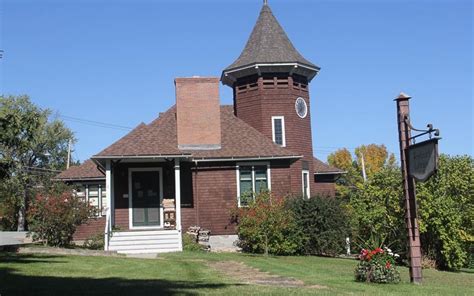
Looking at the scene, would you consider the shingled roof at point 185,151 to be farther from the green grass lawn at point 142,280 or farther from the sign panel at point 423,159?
the sign panel at point 423,159

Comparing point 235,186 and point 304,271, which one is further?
point 235,186

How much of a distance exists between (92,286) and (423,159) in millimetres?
→ 7210

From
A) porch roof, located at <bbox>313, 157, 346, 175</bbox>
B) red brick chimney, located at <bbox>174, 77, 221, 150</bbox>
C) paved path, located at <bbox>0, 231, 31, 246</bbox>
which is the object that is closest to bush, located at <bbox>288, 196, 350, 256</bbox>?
red brick chimney, located at <bbox>174, 77, 221, 150</bbox>

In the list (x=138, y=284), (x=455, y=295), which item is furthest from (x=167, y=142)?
(x=455, y=295)

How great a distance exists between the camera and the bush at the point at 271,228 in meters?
21.9

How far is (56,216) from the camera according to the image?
21.7 m

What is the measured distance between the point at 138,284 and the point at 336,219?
13.3 meters

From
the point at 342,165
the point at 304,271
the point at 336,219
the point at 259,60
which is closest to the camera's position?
the point at 304,271

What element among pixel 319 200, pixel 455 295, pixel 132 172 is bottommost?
pixel 455 295

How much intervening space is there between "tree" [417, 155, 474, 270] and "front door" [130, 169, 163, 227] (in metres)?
11.1

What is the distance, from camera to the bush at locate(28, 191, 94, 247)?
2177 cm

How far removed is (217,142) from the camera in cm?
2578

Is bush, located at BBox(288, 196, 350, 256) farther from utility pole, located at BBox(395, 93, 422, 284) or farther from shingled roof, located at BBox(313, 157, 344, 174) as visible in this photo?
utility pole, located at BBox(395, 93, 422, 284)

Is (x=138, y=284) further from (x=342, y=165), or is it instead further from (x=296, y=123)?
(x=342, y=165)
